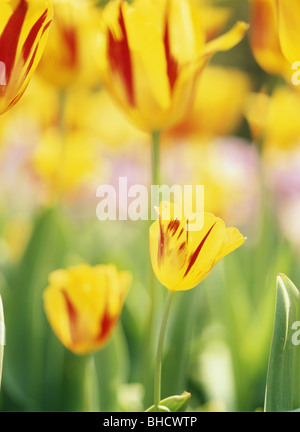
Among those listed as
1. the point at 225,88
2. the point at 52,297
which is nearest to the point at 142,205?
the point at 52,297

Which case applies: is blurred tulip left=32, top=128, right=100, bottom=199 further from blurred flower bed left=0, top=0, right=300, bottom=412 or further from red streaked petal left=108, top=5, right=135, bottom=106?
red streaked petal left=108, top=5, right=135, bottom=106

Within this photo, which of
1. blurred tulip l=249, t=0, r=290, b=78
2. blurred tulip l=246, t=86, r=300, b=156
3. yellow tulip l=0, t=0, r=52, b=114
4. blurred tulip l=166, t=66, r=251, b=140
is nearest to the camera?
yellow tulip l=0, t=0, r=52, b=114

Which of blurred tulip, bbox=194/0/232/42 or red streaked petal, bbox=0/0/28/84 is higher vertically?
blurred tulip, bbox=194/0/232/42

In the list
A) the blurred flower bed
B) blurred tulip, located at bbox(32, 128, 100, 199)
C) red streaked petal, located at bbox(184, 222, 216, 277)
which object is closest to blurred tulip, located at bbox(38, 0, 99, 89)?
the blurred flower bed

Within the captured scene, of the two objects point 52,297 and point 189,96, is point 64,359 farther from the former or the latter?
point 189,96

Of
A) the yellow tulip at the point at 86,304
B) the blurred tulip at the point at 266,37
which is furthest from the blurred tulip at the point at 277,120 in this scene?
the yellow tulip at the point at 86,304
